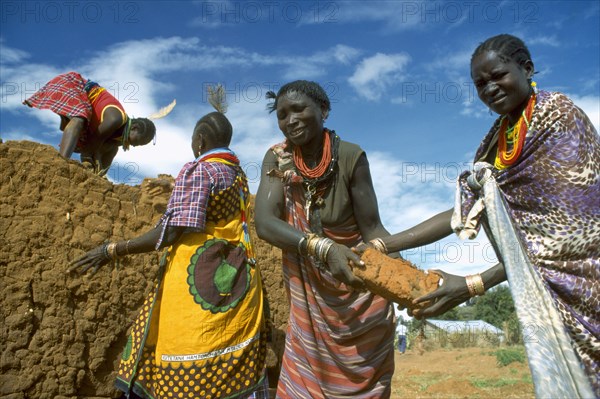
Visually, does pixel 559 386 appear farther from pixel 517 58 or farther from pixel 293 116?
pixel 293 116

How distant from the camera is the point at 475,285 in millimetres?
2506

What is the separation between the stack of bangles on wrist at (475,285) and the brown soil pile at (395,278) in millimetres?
156

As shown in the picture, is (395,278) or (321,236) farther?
(321,236)

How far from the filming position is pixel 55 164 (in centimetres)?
436

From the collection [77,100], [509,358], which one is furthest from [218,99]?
[509,358]

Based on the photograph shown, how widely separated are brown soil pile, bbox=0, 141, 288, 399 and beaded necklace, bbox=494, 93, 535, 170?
3.14 metres

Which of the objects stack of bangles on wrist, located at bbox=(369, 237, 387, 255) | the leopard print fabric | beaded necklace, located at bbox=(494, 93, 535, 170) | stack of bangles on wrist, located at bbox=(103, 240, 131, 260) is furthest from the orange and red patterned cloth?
the leopard print fabric

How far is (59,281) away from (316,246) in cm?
221

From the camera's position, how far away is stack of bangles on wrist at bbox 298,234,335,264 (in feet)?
9.64

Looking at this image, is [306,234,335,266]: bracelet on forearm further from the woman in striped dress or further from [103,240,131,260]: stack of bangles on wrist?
[103,240,131,260]: stack of bangles on wrist

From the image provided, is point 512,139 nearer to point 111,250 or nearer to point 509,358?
point 111,250

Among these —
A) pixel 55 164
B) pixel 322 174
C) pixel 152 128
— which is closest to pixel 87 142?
pixel 152 128

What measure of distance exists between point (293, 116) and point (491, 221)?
136 cm

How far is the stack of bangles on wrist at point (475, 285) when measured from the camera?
250 centimetres
